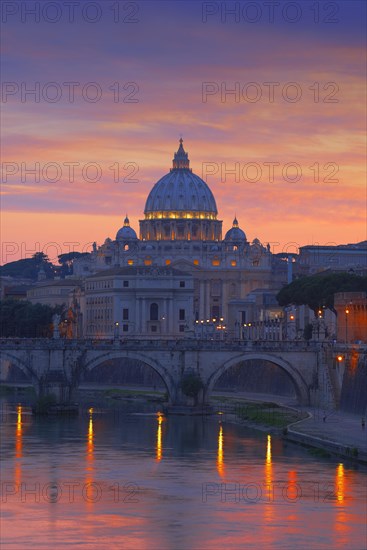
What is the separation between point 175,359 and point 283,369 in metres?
6.47

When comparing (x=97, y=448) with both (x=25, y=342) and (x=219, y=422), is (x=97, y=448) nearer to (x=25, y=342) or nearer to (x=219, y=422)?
(x=219, y=422)

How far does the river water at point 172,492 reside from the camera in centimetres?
5616

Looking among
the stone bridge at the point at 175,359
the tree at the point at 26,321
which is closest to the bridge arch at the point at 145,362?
the stone bridge at the point at 175,359

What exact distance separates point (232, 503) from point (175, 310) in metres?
135

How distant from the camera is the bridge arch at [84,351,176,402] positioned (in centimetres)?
10694

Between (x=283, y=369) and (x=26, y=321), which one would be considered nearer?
(x=283, y=369)

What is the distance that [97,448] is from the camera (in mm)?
81438

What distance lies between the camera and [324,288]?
134 m

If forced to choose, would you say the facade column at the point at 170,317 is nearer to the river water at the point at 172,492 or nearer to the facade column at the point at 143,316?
the facade column at the point at 143,316

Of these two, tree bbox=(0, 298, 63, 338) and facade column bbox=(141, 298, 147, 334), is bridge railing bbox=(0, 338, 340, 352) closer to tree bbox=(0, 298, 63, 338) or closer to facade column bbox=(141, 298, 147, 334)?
tree bbox=(0, 298, 63, 338)

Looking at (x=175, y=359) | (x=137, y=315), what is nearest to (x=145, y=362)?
(x=175, y=359)

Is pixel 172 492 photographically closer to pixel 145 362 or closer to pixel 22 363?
pixel 145 362

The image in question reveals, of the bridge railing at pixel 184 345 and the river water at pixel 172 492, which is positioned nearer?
the river water at pixel 172 492

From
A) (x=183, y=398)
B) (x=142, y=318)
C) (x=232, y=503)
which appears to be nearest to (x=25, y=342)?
(x=183, y=398)
